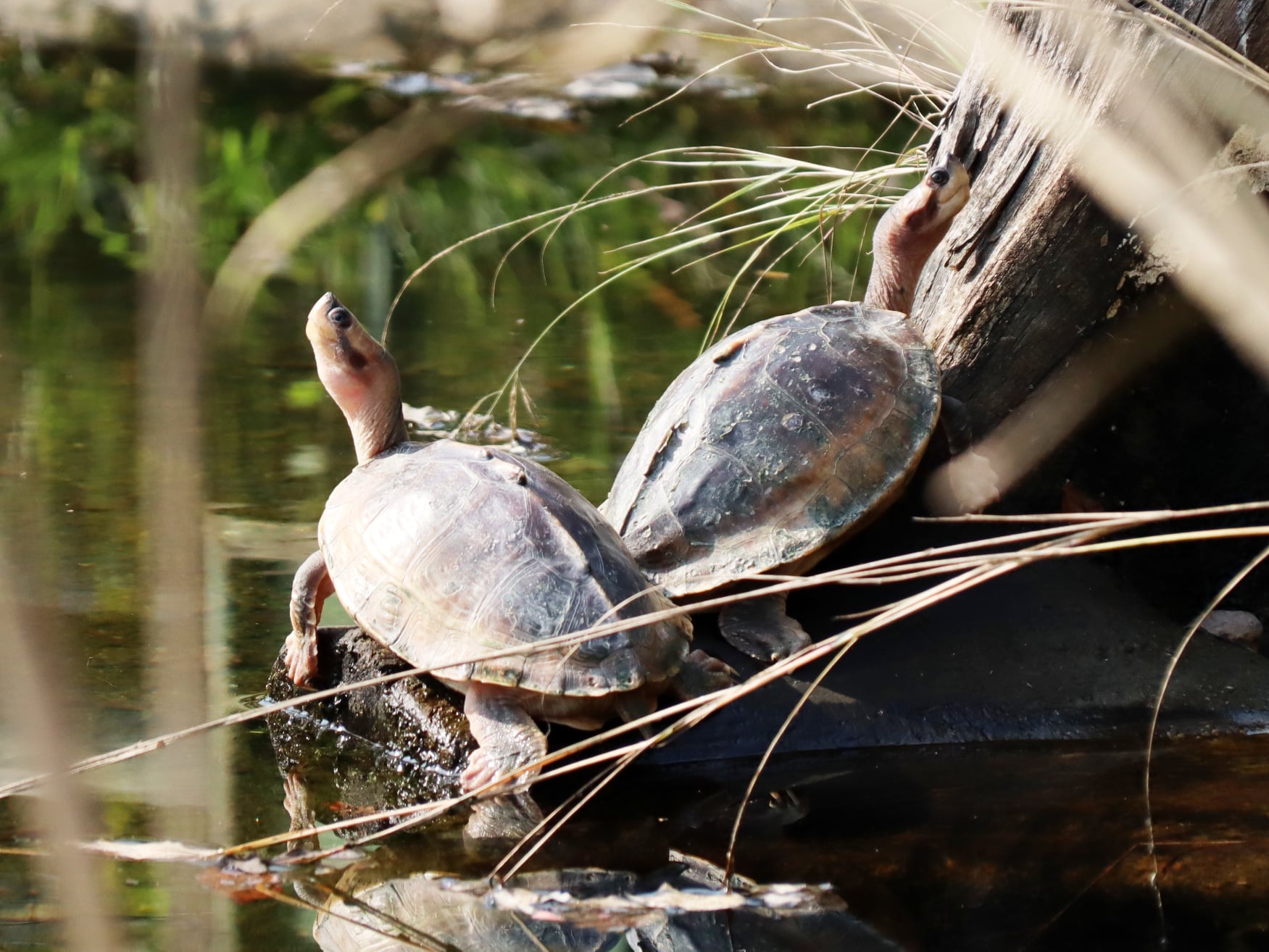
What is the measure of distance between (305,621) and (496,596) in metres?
0.53

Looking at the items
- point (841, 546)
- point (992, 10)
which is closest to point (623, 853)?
point (841, 546)

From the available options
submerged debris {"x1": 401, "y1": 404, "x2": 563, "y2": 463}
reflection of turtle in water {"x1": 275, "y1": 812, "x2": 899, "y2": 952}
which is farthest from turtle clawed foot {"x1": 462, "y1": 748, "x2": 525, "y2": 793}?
submerged debris {"x1": 401, "y1": 404, "x2": 563, "y2": 463}

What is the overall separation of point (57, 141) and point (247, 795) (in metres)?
5.81

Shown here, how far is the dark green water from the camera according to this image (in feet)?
6.68

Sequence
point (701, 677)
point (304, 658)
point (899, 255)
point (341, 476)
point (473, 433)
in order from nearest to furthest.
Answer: point (701, 677), point (304, 658), point (899, 255), point (341, 476), point (473, 433)

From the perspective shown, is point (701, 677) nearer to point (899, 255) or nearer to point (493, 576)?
point (493, 576)

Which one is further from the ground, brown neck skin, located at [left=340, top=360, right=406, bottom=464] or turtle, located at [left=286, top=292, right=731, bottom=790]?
brown neck skin, located at [left=340, top=360, right=406, bottom=464]

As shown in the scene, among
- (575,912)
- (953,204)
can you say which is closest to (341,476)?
(953,204)

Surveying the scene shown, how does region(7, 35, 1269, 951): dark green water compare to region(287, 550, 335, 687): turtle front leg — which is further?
region(287, 550, 335, 687): turtle front leg

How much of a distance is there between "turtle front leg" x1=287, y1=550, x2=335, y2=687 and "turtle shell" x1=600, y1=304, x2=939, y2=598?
66cm

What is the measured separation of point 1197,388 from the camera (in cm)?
310

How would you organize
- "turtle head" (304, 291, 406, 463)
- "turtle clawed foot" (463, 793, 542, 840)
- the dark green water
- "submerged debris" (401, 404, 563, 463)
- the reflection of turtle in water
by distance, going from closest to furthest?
the reflection of turtle in water → the dark green water → "turtle clawed foot" (463, 793, 542, 840) → "turtle head" (304, 291, 406, 463) → "submerged debris" (401, 404, 563, 463)

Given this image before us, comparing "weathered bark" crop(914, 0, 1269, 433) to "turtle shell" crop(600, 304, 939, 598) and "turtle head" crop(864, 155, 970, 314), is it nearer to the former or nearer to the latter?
"turtle head" crop(864, 155, 970, 314)

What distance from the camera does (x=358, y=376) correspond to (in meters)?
3.04
